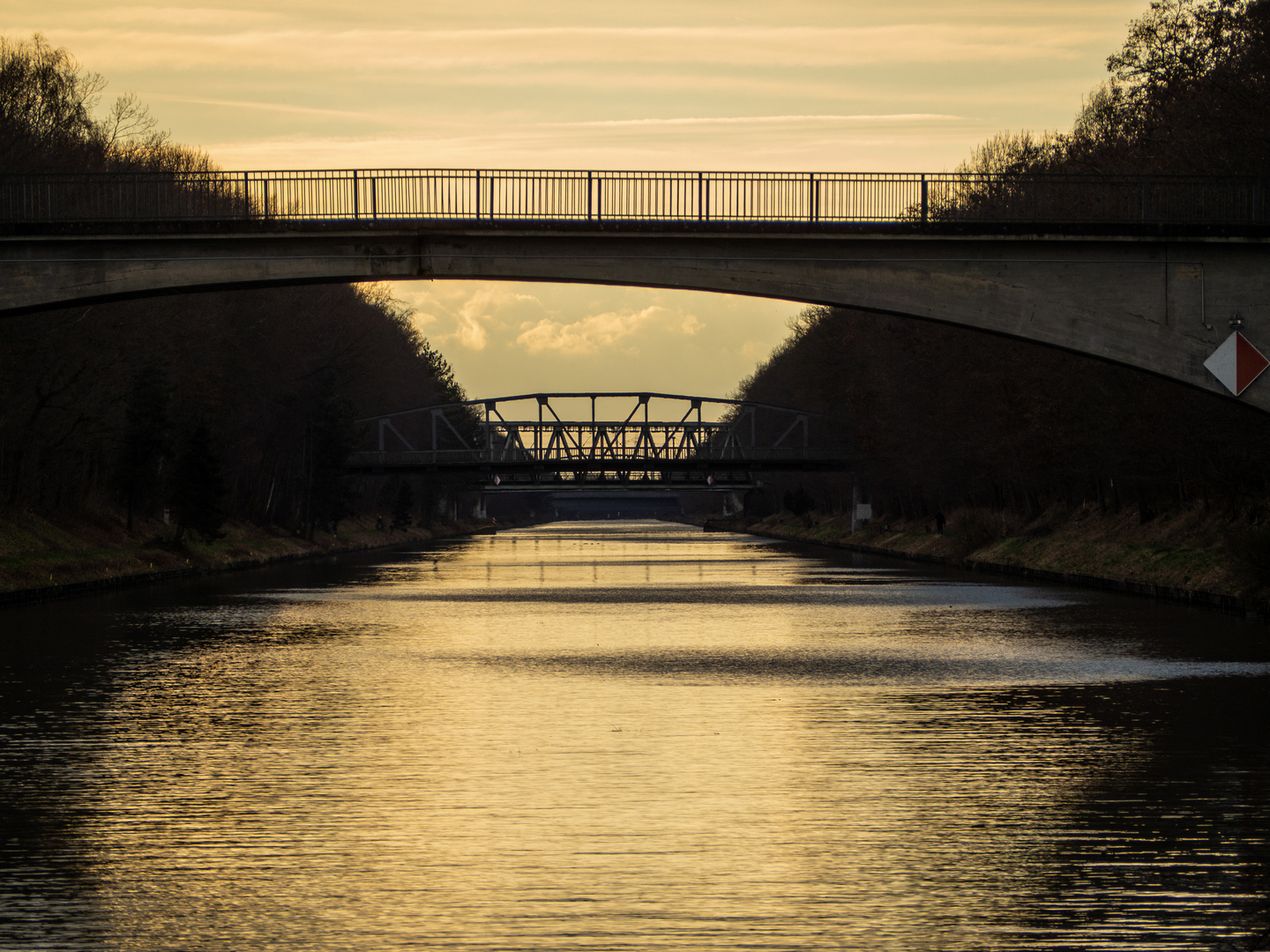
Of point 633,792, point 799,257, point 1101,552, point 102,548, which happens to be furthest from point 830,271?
point 102,548

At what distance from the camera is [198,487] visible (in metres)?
58.7

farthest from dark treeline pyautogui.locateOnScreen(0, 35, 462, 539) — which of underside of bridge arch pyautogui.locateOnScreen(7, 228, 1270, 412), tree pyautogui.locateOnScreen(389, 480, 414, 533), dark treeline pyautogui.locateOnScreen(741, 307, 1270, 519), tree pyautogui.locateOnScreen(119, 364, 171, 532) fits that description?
dark treeline pyautogui.locateOnScreen(741, 307, 1270, 519)

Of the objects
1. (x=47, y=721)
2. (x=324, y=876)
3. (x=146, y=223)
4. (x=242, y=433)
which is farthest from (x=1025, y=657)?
(x=242, y=433)

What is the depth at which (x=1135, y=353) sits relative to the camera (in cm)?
3175

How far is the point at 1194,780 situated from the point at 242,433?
71454 mm

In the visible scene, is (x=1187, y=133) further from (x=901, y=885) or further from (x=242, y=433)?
(x=242, y=433)

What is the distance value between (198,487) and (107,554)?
26.9ft

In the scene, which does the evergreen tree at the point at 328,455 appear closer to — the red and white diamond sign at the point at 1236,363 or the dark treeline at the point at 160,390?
the dark treeline at the point at 160,390

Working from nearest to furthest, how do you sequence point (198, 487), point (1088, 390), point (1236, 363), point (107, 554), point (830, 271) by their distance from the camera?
point (1236, 363), point (830, 271), point (1088, 390), point (107, 554), point (198, 487)

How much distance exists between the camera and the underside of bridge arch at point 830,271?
104ft

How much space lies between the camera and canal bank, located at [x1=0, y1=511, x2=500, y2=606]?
41.6m

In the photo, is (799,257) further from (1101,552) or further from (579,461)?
(579,461)

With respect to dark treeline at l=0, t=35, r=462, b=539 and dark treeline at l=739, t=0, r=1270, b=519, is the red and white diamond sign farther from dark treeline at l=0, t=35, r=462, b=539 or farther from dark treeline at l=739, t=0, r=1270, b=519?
dark treeline at l=0, t=35, r=462, b=539

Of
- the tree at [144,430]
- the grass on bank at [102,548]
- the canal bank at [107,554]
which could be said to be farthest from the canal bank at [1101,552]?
the tree at [144,430]
